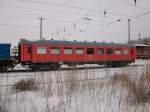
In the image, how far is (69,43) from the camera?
17.0 m

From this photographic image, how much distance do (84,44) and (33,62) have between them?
495 cm

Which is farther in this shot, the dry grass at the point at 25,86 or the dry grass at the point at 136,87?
the dry grass at the point at 25,86

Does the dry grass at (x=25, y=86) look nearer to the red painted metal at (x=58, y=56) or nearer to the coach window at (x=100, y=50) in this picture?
the red painted metal at (x=58, y=56)

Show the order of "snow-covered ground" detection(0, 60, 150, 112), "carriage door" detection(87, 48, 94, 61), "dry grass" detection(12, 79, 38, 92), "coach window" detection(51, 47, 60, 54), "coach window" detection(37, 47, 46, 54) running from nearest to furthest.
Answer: "snow-covered ground" detection(0, 60, 150, 112), "dry grass" detection(12, 79, 38, 92), "coach window" detection(37, 47, 46, 54), "coach window" detection(51, 47, 60, 54), "carriage door" detection(87, 48, 94, 61)

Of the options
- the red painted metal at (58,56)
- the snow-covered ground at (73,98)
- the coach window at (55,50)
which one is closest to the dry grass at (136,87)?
the snow-covered ground at (73,98)

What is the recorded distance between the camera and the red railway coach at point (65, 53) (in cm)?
1566

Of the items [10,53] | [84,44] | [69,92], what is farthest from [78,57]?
[69,92]

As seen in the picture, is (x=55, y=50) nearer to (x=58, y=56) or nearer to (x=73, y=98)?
(x=58, y=56)

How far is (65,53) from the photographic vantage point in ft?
55.2

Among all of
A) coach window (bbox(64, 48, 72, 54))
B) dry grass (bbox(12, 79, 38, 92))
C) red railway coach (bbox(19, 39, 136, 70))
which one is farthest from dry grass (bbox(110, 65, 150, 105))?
coach window (bbox(64, 48, 72, 54))

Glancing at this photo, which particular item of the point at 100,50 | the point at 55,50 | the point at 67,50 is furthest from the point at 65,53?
the point at 100,50

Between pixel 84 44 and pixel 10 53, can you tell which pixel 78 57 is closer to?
pixel 84 44

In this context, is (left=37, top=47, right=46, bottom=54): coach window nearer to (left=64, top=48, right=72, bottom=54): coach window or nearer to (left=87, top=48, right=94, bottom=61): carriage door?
(left=64, top=48, right=72, bottom=54): coach window

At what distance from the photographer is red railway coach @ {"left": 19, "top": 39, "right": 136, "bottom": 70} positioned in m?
15.7
